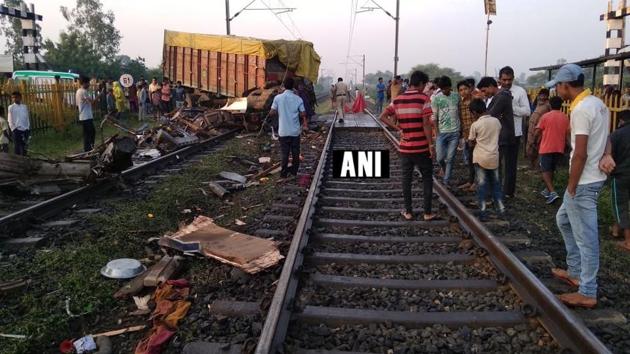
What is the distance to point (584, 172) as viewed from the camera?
145 inches

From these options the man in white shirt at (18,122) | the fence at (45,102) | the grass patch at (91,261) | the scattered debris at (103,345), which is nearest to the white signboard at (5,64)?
the fence at (45,102)

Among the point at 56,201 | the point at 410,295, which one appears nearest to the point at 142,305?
the point at 410,295

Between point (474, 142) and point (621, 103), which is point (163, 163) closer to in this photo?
point (474, 142)

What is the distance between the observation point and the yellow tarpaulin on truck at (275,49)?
17.2m

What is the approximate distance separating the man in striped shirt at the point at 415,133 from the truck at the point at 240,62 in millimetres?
11953

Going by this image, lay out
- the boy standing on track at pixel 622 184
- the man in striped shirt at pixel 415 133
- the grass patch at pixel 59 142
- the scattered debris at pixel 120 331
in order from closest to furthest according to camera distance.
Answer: the scattered debris at pixel 120 331
the boy standing on track at pixel 622 184
the man in striped shirt at pixel 415 133
the grass patch at pixel 59 142

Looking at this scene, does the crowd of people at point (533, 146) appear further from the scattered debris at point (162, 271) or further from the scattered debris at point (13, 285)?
the scattered debris at point (13, 285)

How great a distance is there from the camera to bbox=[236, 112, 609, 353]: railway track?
312cm

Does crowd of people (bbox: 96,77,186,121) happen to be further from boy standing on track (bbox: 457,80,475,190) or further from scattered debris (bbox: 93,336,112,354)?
scattered debris (bbox: 93,336,112,354)

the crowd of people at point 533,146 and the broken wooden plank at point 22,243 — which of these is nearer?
the crowd of people at point 533,146

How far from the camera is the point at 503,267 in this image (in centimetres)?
408

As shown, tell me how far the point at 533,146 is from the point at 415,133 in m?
5.56

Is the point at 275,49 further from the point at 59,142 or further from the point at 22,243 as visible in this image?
the point at 22,243

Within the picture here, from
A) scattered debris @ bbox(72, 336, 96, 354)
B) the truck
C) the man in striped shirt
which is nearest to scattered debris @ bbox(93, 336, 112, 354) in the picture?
scattered debris @ bbox(72, 336, 96, 354)
